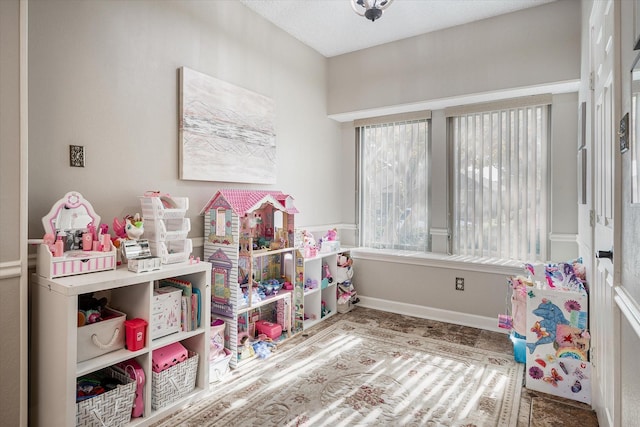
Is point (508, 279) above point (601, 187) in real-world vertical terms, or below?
below

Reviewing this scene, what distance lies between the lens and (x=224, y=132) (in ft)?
9.17

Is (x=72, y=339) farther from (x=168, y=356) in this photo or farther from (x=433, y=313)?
(x=433, y=313)

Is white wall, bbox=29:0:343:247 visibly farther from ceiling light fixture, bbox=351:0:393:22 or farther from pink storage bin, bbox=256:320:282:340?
ceiling light fixture, bbox=351:0:393:22

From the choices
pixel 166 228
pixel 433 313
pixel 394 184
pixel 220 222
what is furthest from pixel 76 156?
pixel 433 313

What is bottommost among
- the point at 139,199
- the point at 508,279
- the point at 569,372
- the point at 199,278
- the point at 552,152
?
the point at 569,372

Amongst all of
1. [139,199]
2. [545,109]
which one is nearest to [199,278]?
[139,199]

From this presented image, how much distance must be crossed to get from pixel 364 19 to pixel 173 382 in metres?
3.32

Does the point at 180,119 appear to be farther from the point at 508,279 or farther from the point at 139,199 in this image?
the point at 508,279

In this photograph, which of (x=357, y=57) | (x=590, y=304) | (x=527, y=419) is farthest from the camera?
(x=357, y=57)

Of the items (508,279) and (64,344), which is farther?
(508,279)

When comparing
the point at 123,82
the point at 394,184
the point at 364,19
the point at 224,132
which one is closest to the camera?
the point at 123,82

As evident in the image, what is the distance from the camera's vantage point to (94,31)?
6.71ft

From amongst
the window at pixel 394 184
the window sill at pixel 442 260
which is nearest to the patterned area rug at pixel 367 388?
the window sill at pixel 442 260

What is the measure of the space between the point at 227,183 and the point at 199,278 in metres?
0.95
